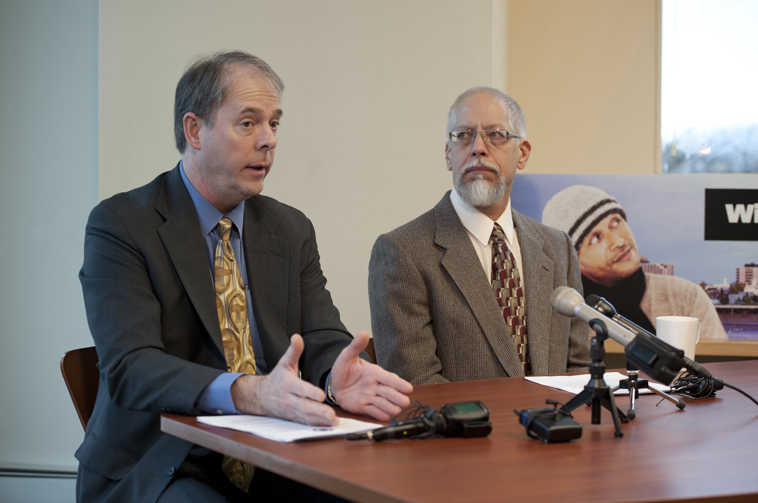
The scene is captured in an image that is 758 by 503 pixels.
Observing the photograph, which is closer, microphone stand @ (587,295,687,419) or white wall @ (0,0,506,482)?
microphone stand @ (587,295,687,419)

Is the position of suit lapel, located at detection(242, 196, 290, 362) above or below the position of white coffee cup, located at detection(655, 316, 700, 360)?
above

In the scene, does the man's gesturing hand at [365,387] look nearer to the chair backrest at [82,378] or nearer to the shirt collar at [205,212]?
the shirt collar at [205,212]

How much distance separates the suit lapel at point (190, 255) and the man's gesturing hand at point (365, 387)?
1.18 feet

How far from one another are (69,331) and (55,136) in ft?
2.86

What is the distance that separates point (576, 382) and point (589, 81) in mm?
3015

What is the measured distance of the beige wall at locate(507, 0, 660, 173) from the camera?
175 inches

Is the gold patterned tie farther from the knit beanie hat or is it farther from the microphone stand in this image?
the knit beanie hat

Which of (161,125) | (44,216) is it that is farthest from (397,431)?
(44,216)

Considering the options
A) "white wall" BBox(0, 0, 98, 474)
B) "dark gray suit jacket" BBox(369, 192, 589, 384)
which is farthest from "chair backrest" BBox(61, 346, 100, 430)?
"white wall" BBox(0, 0, 98, 474)

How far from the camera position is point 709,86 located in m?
4.55

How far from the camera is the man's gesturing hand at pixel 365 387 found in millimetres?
1471

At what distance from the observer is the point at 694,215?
316cm

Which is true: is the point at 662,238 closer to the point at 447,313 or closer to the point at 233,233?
the point at 447,313

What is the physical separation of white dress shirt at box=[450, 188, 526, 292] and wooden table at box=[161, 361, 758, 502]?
0.93 m
